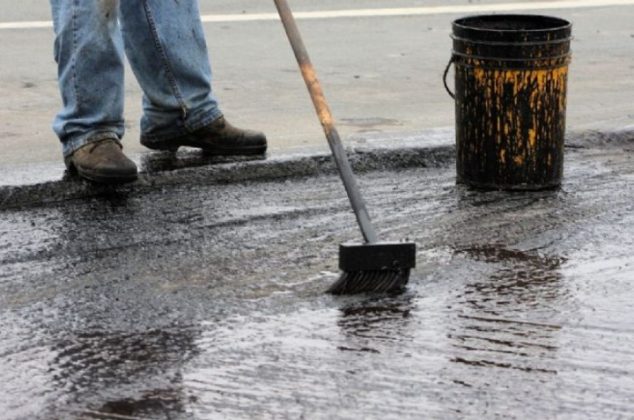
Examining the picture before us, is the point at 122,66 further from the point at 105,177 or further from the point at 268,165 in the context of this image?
the point at 268,165

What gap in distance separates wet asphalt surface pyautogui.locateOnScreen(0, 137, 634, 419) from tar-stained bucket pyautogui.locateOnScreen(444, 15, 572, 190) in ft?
0.38

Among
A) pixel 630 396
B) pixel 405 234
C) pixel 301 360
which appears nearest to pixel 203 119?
pixel 405 234

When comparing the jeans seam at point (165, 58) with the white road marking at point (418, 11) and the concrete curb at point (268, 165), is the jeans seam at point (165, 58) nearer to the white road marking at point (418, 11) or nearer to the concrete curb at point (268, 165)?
the concrete curb at point (268, 165)

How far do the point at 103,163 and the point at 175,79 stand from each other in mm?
616

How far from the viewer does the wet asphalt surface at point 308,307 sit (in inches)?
137

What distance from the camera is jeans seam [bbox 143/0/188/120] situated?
18.5 feet

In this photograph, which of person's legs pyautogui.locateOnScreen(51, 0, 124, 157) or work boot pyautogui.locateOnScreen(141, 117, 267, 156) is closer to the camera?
person's legs pyautogui.locateOnScreen(51, 0, 124, 157)

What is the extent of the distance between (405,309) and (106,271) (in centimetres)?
99

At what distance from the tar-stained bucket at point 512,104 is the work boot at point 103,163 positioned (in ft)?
4.37

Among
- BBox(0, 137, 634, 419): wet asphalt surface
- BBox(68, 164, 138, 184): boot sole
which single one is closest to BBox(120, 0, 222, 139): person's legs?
BBox(0, 137, 634, 419): wet asphalt surface

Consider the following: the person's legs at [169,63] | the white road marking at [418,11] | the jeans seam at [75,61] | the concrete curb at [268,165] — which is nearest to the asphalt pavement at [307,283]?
the concrete curb at [268,165]

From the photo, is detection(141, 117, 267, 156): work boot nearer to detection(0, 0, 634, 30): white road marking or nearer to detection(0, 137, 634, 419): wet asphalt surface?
detection(0, 137, 634, 419): wet asphalt surface

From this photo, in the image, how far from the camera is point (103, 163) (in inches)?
209

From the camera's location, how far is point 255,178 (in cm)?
568
